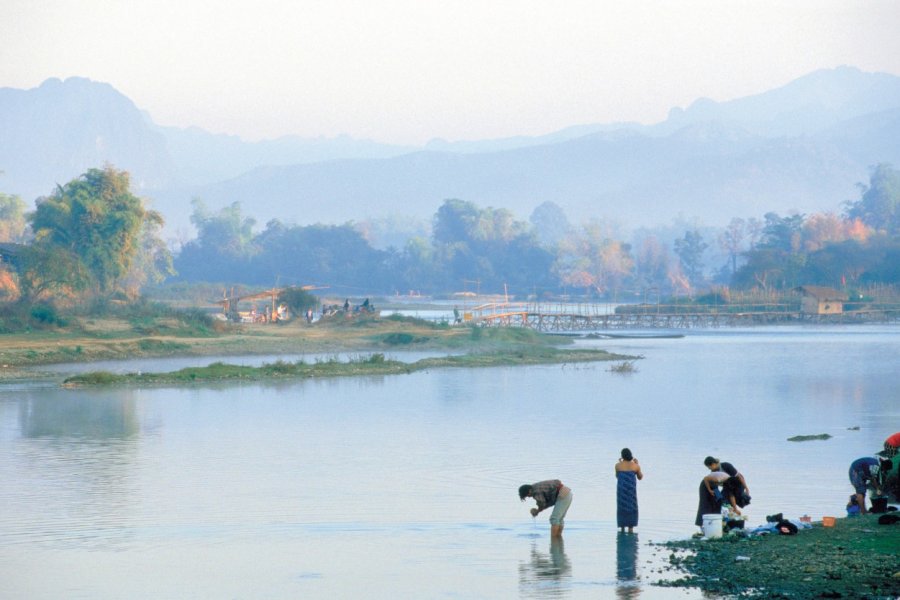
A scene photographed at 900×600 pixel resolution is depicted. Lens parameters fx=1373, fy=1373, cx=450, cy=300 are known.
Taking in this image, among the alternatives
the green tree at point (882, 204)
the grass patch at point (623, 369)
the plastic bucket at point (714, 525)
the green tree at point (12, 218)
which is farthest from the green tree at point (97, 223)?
the green tree at point (882, 204)

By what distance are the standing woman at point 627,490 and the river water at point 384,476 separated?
10.4 inches

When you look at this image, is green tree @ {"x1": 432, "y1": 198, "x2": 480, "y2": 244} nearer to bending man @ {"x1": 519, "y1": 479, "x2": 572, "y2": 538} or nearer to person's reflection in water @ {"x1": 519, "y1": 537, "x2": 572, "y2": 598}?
bending man @ {"x1": 519, "y1": 479, "x2": 572, "y2": 538}

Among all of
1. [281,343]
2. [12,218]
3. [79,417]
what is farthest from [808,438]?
[12,218]

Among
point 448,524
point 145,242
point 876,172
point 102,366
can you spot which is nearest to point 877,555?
point 448,524

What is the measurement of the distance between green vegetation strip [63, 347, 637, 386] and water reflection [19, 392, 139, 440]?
150 inches

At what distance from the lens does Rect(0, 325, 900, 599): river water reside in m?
15.0

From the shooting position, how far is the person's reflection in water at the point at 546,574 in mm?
13898

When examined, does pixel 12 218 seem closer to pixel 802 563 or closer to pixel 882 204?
pixel 882 204

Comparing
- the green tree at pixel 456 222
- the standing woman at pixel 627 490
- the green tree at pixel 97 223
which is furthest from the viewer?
the green tree at pixel 456 222

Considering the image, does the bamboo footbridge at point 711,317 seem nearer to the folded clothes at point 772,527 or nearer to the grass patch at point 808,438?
the grass patch at point 808,438

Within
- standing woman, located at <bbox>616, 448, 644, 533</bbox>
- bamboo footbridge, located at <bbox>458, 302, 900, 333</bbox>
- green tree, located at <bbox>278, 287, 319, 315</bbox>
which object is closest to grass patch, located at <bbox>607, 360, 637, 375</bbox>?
green tree, located at <bbox>278, 287, 319, 315</bbox>

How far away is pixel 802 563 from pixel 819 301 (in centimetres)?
8417

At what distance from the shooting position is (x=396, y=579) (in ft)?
48.4

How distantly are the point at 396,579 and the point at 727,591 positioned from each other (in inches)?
142
